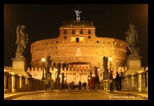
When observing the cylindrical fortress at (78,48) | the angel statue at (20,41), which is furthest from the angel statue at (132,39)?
the cylindrical fortress at (78,48)

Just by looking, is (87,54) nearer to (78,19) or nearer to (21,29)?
(78,19)

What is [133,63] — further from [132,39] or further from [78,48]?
[78,48]

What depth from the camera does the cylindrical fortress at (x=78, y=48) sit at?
9781 centimetres

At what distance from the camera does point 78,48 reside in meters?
98.5

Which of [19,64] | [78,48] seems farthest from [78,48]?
[19,64]

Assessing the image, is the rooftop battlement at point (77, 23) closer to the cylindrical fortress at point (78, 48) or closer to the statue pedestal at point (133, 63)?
the cylindrical fortress at point (78, 48)

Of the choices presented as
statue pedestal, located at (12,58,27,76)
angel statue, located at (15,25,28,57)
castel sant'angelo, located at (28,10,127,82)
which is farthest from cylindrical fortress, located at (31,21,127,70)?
statue pedestal, located at (12,58,27,76)

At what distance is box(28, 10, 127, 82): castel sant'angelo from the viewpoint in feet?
321

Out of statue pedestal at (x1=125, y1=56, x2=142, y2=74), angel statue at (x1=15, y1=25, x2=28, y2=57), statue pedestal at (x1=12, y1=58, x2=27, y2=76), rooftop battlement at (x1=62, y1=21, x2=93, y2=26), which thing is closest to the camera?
statue pedestal at (x1=125, y1=56, x2=142, y2=74)

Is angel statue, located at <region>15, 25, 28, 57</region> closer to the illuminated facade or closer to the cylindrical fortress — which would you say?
the cylindrical fortress

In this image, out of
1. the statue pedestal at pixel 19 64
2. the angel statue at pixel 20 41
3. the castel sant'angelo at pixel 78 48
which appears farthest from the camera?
the castel sant'angelo at pixel 78 48

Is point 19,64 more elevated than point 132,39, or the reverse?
point 132,39

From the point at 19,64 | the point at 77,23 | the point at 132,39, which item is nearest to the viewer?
the point at 132,39
